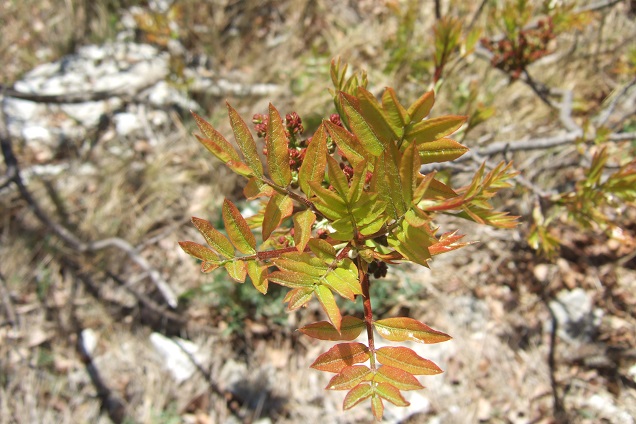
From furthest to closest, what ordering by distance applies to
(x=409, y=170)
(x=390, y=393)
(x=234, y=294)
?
(x=234, y=294)
(x=390, y=393)
(x=409, y=170)

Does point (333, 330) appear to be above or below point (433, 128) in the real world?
below

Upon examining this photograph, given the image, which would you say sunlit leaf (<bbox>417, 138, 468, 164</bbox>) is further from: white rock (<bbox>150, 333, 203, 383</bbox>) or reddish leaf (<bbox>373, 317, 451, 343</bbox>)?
white rock (<bbox>150, 333, 203, 383</bbox>)

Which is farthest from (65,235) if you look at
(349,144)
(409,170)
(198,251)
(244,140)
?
(409,170)

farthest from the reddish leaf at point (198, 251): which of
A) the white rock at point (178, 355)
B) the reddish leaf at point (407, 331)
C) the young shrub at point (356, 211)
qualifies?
the white rock at point (178, 355)

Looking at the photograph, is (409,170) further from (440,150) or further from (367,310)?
(367,310)

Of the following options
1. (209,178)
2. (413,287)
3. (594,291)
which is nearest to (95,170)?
(209,178)

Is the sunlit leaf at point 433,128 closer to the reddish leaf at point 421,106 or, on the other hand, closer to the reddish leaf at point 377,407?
the reddish leaf at point 421,106

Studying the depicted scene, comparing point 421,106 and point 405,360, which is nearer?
point 421,106
